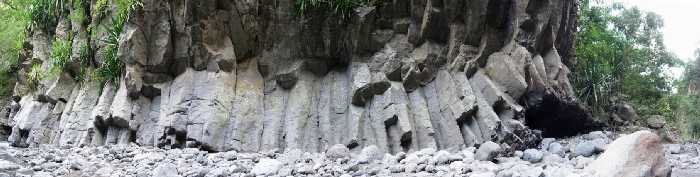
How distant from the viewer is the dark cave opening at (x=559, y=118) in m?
13.0

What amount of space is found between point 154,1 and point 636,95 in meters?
16.0

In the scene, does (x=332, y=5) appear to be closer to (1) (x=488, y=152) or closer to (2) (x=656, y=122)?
(1) (x=488, y=152)

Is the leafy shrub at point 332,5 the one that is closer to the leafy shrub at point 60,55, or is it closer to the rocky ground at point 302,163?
the rocky ground at point 302,163

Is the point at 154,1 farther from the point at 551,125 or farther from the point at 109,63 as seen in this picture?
the point at 551,125

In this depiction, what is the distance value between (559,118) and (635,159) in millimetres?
8349

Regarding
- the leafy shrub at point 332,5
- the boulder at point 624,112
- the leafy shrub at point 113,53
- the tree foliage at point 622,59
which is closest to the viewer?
the leafy shrub at point 332,5

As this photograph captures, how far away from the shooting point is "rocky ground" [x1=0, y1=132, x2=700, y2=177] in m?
7.64

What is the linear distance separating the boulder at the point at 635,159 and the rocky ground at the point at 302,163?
316 millimetres

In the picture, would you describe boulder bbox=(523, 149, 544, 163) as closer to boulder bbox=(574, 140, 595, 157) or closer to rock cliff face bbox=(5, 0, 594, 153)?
boulder bbox=(574, 140, 595, 157)

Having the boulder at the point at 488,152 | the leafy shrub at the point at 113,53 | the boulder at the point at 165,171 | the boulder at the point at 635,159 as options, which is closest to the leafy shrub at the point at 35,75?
the leafy shrub at the point at 113,53

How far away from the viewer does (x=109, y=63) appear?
12516mm

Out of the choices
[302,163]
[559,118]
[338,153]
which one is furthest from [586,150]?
[559,118]

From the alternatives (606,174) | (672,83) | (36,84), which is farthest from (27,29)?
(672,83)

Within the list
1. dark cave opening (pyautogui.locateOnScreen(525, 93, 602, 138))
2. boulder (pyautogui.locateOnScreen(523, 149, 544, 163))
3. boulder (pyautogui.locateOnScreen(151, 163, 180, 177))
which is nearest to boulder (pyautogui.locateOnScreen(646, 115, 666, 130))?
dark cave opening (pyautogui.locateOnScreen(525, 93, 602, 138))
